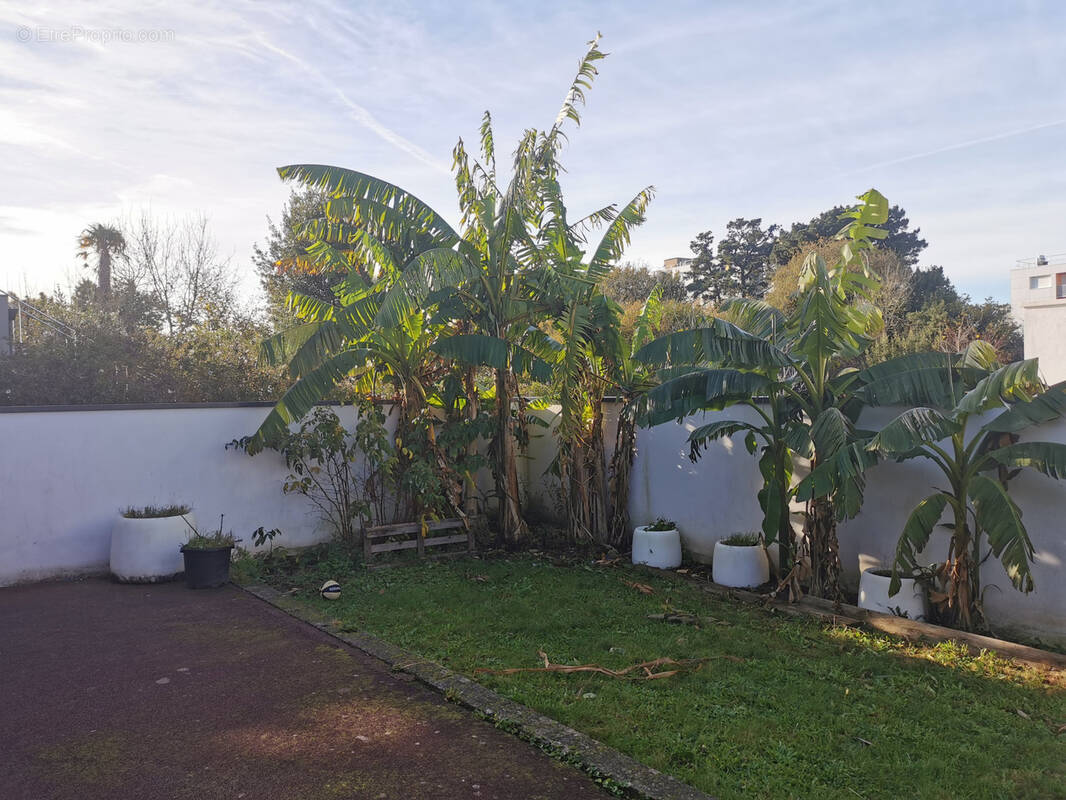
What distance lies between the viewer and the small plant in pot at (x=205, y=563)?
7434 mm

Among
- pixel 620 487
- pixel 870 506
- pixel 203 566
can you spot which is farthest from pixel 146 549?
pixel 870 506

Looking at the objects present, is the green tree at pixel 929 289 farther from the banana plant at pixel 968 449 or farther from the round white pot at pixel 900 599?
the round white pot at pixel 900 599

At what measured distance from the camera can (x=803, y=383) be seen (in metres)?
6.63

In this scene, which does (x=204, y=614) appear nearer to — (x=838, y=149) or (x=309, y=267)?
(x=309, y=267)

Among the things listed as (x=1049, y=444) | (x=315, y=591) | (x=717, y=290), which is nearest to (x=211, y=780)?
(x=315, y=591)

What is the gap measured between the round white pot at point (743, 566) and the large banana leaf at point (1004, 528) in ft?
7.22

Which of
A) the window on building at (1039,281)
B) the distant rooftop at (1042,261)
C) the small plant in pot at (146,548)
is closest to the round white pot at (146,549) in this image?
the small plant in pot at (146,548)

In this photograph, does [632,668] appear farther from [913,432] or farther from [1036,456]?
[1036,456]

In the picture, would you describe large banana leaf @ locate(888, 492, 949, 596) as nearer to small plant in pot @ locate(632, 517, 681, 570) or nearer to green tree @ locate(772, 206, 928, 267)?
small plant in pot @ locate(632, 517, 681, 570)

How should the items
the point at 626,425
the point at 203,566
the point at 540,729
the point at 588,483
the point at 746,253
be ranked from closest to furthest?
the point at 540,729, the point at 203,566, the point at 626,425, the point at 588,483, the point at 746,253

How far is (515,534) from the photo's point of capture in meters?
9.09

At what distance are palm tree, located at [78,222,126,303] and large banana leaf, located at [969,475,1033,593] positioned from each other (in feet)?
75.4

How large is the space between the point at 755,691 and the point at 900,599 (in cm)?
200

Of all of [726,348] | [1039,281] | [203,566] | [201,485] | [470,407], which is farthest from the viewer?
[1039,281]
